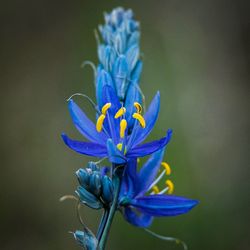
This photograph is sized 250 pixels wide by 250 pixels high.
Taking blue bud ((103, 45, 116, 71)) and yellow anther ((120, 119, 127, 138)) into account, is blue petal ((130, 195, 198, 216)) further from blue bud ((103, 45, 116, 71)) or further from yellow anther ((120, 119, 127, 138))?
blue bud ((103, 45, 116, 71))

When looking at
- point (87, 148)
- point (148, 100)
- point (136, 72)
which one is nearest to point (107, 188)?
point (87, 148)

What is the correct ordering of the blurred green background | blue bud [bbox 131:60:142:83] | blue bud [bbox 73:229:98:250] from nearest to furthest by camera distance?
1. blue bud [bbox 73:229:98:250]
2. blue bud [bbox 131:60:142:83]
3. the blurred green background

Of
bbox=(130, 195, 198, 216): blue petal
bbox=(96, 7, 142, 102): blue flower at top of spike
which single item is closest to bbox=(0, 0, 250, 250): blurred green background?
bbox=(130, 195, 198, 216): blue petal

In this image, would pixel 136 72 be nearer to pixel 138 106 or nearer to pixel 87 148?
pixel 138 106

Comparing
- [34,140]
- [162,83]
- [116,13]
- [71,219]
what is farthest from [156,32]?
[116,13]

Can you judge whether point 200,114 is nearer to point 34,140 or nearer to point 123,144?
point 34,140

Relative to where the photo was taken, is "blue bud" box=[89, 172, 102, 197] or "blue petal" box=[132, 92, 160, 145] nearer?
"blue bud" box=[89, 172, 102, 197]
